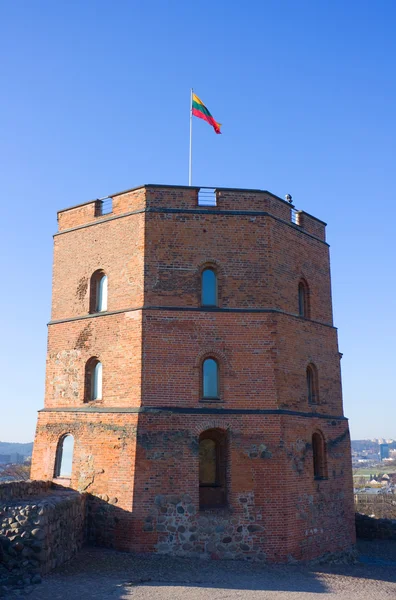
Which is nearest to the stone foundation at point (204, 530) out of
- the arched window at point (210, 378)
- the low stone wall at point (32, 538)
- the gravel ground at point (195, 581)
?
the gravel ground at point (195, 581)

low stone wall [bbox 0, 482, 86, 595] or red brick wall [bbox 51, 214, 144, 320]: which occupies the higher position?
red brick wall [bbox 51, 214, 144, 320]

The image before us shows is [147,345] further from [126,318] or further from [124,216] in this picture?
[124,216]

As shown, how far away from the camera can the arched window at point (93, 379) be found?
53.2ft

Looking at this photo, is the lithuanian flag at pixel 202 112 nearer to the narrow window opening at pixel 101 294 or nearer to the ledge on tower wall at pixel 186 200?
the ledge on tower wall at pixel 186 200

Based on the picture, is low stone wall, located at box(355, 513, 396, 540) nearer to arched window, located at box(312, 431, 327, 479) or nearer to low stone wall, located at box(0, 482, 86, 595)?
arched window, located at box(312, 431, 327, 479)

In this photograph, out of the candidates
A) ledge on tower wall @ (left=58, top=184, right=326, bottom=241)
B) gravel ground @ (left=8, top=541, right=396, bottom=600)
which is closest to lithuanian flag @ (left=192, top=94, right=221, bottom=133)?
ledge on tower wall @ (left=58, top=184, right=326, bottom=241)

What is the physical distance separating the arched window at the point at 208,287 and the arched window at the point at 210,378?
1.57 meters

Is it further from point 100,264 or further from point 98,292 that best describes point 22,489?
point 100,264

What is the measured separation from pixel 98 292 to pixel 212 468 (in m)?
5.82

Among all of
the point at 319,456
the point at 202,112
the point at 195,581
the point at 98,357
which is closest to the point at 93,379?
the point at 98,357

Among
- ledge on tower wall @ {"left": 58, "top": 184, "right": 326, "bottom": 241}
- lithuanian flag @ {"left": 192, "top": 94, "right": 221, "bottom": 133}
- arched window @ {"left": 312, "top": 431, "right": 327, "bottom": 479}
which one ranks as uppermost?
lithuanian flag @ {"left": 192, "top": 94, "right": 221, "bottom": 133}

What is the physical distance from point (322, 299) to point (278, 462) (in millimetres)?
5773

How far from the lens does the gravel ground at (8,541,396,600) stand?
10914mm

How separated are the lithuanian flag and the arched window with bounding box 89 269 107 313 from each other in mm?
5610
